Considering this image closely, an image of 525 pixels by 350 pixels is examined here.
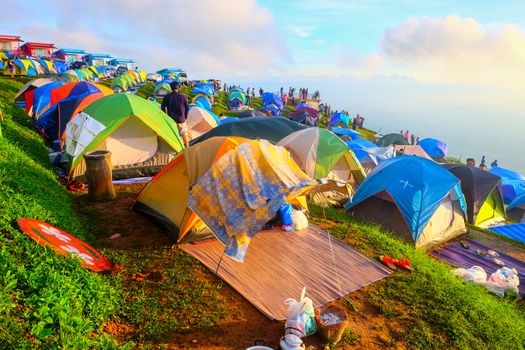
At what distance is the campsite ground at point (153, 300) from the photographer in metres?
3.19

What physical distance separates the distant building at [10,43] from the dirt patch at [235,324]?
201 feet

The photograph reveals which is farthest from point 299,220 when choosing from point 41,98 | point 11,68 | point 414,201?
point 11,68

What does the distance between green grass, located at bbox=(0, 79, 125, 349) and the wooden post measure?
5.47ft

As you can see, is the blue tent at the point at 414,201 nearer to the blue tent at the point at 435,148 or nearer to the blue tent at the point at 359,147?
the blue tent at the point at 359,147

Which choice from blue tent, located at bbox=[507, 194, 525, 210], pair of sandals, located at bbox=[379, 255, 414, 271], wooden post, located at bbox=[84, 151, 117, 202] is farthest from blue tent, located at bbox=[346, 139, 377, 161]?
wooden post, located at bbox=[84, 151, 117, 202]

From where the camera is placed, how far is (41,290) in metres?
3.26

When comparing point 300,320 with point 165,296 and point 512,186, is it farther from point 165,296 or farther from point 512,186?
point 512,186

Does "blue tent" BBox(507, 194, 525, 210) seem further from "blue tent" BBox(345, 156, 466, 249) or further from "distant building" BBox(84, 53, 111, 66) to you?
"distant building" BBox(84, 53, 111, 66)

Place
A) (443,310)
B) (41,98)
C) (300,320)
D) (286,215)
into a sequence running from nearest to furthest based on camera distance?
(300,320) → (443,310) → (286,215) → (41,98)

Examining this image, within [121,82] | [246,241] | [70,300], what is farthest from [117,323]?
[121,82]

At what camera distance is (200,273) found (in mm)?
5145

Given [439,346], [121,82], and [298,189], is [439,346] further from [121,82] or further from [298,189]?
[121,82]

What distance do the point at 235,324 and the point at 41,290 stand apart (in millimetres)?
2257

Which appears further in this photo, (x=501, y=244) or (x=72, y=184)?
(x=501, y=244)
